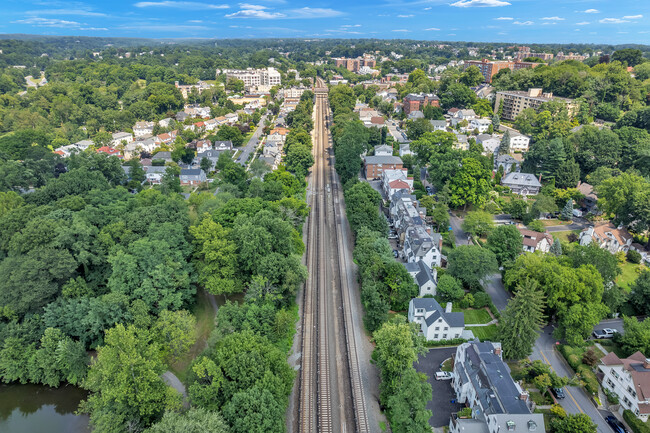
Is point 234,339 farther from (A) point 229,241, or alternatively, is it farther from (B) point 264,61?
(B) point 264,61

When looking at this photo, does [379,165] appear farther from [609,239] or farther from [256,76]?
[256,76]

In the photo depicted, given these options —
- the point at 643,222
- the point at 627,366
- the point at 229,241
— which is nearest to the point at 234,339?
the point at 229,241

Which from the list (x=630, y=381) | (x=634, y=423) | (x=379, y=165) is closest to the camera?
(x=634, y=423)

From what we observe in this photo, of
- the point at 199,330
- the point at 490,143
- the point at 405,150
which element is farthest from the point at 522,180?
the point at 199,330

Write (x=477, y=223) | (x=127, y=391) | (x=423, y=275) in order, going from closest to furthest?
(x=127, y=391) → (x=423, y=275) → (x=477, y=223)

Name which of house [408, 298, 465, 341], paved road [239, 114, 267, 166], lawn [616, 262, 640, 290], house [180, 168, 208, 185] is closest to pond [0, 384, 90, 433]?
house [408, 298, 465, 341]
